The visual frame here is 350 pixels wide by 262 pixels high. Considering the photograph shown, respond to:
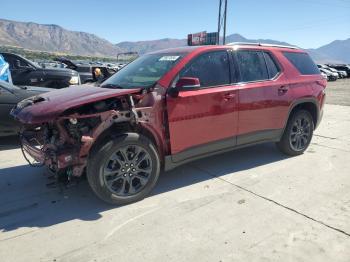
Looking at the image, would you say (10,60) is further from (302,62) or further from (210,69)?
(302,62)

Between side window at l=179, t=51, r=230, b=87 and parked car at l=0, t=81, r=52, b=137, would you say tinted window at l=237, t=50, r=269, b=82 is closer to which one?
side window at l=179, t=51, r=230, b=87

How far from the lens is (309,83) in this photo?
5.39 m

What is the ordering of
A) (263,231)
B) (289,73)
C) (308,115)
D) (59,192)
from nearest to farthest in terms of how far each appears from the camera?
(263,231) < (59,192) < (289,73) < (308,115)

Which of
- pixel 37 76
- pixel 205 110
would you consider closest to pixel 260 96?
pixel 205 110

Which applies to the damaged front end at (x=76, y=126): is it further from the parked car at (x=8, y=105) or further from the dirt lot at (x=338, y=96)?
the dirt lot at (x=338, y=96)

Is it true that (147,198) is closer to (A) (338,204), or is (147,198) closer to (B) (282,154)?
(A) (338,204)

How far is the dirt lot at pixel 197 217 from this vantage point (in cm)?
290

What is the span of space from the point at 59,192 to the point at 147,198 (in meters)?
1.13

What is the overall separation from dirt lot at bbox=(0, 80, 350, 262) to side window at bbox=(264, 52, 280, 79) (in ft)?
4.51

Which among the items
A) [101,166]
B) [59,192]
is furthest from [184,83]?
[59,192]

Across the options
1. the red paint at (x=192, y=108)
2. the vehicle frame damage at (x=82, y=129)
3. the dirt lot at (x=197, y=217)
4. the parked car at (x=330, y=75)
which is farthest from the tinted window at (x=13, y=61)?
the parked car at (x=330, y=75)

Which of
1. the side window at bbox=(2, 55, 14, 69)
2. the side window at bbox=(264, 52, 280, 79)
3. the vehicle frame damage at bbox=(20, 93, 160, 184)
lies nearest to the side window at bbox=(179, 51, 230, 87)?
the vehicle frame damage at bbox=(20, 93, 160, 184)

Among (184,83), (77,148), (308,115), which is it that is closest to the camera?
(77,148)

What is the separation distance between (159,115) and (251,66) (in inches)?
68.8
